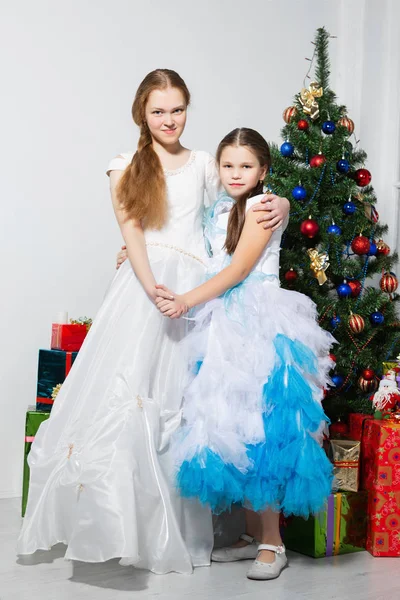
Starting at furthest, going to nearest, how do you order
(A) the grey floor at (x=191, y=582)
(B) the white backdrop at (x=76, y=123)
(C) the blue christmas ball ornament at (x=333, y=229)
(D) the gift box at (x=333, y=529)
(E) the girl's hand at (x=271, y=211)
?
(B) the white backdrop at (x=76, y=123) → (C) the blue christmas ball ornament at (x=333, y=229) → (D) the gift box at (x=333, y=529) → (E) the girl's hand at (x=271, y=211) → (A) the grey floor at (x=191, y=582)

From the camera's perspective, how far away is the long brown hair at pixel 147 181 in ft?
6.98

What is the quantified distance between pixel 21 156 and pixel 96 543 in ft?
5.14

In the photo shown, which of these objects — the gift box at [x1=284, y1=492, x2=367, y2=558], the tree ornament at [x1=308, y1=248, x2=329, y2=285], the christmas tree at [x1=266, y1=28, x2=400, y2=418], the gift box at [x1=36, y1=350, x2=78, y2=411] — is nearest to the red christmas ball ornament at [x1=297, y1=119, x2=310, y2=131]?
the christmas tree at [x1=266, y1=28, x2=400, y2=418]

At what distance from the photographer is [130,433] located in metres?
1.93

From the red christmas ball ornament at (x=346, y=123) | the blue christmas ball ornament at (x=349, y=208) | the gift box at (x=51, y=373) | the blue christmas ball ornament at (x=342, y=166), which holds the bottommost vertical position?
the gift box at (x=51, y=373)

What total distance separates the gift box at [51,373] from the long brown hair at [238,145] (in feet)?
2.52

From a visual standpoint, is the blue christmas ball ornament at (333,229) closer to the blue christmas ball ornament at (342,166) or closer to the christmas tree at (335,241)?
the christmas tree at (335,241)

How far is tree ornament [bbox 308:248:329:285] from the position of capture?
2.47 metres

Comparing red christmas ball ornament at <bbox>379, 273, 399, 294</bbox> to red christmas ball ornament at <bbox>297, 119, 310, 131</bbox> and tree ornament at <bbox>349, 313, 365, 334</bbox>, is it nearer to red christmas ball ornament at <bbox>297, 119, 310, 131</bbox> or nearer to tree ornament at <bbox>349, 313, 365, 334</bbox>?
tree ornament at <bbox>349, 313, 365, 334</bbox>

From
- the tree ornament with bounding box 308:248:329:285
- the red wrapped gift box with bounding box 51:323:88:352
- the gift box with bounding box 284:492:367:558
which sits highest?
the tree ornament with bounding box 308:248:329:285

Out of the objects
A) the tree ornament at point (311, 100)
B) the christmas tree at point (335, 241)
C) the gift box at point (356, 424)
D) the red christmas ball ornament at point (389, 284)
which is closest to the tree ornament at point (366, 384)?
the christmas tree at point (335, 241)

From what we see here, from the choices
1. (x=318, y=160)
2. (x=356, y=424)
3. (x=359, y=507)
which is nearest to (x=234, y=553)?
(x=359, y=507)

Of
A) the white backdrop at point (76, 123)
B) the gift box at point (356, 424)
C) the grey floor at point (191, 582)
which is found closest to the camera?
the grey floor at point (191, 582)

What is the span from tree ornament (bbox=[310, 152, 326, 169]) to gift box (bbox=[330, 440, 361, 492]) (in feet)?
3.07
